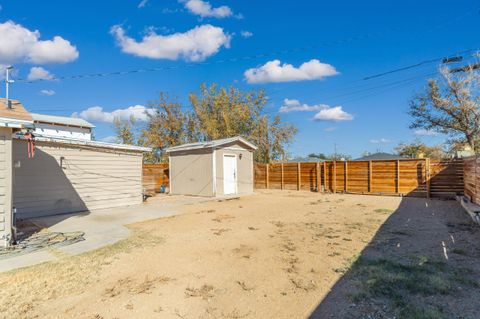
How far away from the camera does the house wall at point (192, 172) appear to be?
43.6 ft

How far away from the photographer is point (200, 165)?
1366 cm

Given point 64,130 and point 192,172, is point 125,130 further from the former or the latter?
point 192,172

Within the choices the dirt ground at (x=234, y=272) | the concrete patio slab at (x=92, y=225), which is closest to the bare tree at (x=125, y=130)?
the concrete patio slab at (x=92, y=225)

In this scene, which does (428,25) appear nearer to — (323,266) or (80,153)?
(323,266)

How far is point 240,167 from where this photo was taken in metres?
14.7

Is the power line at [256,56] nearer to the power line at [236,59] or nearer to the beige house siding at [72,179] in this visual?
the power line at [236,59]

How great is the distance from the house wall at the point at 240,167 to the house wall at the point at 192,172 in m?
0.39

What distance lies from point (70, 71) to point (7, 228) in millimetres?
8235

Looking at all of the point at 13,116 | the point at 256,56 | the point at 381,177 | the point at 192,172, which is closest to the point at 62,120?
the point at 192,172

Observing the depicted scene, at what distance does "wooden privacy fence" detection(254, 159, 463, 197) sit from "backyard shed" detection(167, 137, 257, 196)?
2.69 m

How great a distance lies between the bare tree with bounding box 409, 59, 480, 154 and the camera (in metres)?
16.2

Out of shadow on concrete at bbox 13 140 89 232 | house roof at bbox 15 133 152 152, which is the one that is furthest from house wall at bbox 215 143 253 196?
shadow on concrete at bbox 13 140 89 232

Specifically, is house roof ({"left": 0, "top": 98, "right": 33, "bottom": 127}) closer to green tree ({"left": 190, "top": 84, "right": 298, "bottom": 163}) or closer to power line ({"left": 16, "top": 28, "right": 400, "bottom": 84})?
power line ({"left": 16, "top": 28, "right": 400, "bottom": 84})

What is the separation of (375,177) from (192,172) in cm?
850
